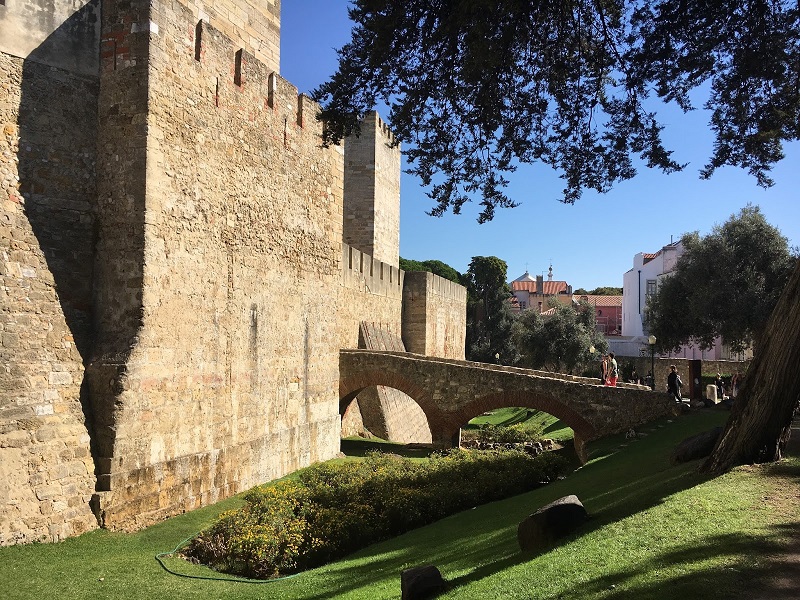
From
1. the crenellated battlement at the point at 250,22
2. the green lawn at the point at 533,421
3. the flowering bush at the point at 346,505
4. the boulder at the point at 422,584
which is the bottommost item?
the green lawn at the point at 533,421

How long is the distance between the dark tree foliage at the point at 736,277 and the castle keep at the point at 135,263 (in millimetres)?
13997

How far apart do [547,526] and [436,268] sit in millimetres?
55625

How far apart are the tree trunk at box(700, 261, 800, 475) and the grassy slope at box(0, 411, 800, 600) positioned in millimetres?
259

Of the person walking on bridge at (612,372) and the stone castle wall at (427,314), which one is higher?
the stone castle wall at (427,314)

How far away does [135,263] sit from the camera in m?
9.21

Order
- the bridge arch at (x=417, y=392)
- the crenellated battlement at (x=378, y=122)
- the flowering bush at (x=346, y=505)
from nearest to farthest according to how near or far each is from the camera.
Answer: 1. the flowering bush at (x=346, y=505)
2. the bridge arch at (x=417, y=392)
3. the crenellated battlement at (x=378, y=122)

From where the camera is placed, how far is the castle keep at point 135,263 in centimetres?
822

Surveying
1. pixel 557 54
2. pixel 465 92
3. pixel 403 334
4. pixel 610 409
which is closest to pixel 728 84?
pixel 557 54

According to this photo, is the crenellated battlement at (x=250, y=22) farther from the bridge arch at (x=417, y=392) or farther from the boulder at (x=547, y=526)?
the boulder at (x=547, y=526)

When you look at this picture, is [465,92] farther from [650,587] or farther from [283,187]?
[283,187]

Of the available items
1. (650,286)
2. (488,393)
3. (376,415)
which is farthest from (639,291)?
(488,393)

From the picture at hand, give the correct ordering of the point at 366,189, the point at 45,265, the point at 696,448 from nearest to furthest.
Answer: the point at 45,265
the point at 696,448
the point at 366,189

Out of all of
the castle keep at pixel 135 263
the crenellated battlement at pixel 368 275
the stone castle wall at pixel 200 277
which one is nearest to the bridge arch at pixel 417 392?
the crenellated battlement at pixel 368 275

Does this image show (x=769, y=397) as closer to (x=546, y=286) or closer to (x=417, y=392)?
(x=417, y=392)
